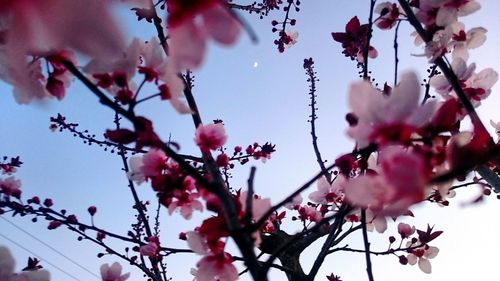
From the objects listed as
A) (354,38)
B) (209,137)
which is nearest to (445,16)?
(354,38)

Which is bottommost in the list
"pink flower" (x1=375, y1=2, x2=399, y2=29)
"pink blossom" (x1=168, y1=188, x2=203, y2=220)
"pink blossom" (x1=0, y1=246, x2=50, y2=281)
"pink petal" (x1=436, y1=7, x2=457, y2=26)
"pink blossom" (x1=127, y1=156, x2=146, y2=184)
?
"pink blossom" (x1=0, y1=246, x2=50, y2=281)

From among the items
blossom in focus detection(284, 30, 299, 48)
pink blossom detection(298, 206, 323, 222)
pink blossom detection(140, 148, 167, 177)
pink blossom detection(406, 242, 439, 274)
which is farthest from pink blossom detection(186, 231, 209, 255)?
blossom in focus detection(284, 30, 299, 48)

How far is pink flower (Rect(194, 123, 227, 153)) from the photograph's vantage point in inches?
55.1

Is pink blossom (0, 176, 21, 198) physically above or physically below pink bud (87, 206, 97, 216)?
above

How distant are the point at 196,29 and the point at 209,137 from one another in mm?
835

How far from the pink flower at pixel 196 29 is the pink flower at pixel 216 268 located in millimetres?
752

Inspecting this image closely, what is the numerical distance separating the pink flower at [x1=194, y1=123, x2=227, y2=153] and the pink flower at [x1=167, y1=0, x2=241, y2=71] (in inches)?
31.3

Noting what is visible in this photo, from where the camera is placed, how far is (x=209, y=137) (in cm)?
141

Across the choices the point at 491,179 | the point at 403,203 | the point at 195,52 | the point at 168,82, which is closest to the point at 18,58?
the point at 195,52

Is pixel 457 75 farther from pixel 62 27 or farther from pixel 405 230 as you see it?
pixel 62 27

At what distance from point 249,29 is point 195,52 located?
0.09m

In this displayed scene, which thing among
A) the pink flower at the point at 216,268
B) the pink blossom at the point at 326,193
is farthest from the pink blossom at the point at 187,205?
the pink blossom at the point at 326,193

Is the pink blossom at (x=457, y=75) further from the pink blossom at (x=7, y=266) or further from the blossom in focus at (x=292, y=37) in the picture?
the blossom in focus at (x=292, y=37)

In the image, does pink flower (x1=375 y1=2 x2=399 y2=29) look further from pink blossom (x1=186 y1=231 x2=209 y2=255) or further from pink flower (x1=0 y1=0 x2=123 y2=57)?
pink flower (x1=0 y1=0 x2=123 y2=57)
